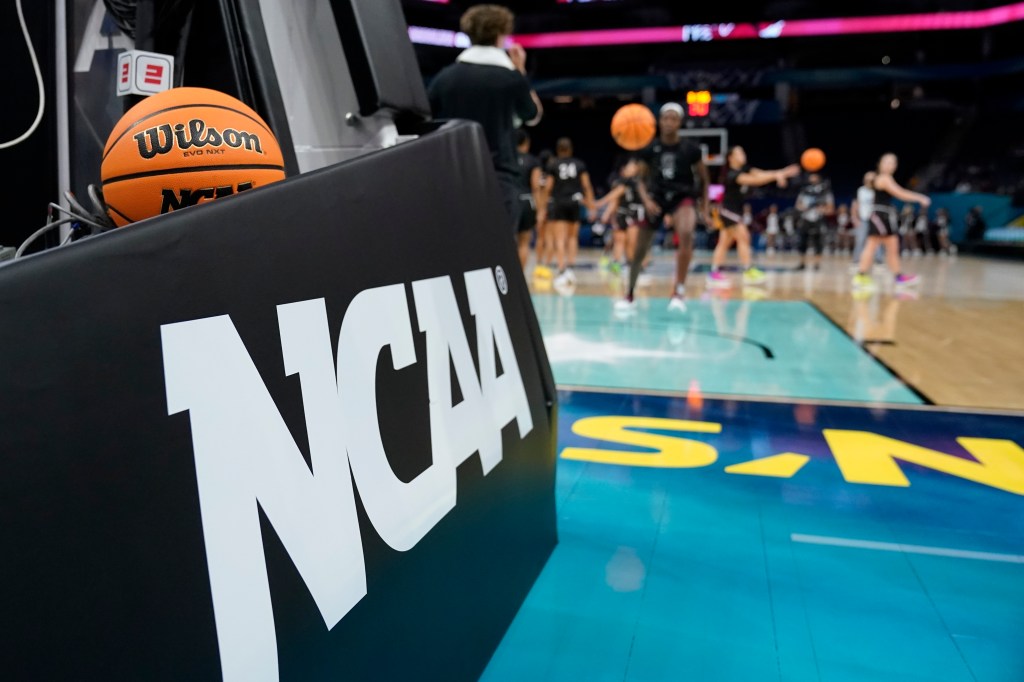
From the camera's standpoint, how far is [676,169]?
7000 mm

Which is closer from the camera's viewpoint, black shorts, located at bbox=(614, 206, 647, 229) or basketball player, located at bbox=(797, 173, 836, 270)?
black shorts, located at bbox=(614, 206, 647, 229)

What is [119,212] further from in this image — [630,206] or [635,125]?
[630,206]

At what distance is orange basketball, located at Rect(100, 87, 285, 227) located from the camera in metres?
1.45

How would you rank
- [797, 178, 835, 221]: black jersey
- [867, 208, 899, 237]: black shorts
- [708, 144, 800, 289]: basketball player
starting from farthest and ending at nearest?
[797, 178, 835, 221]: black jersey
[708, 144, 800, 289]: basketball player
[867, 208, 899, 237]: black shorts

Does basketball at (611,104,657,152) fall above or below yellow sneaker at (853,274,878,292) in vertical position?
above

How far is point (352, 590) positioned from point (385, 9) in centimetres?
184

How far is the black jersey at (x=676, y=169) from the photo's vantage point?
22.9ft

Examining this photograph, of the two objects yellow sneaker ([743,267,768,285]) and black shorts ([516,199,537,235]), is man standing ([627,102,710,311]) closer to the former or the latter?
black shorts ([516,199,537,235])

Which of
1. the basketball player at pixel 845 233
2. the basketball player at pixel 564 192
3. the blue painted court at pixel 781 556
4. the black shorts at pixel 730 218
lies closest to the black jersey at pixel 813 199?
the basketball player at pixel 845 233

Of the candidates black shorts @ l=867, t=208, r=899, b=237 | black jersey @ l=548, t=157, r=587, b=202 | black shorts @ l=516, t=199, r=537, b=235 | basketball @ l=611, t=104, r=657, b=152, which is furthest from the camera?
Answer: black jersey @ l=548, t=157, r=587, b=202

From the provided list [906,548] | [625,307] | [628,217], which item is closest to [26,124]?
[906,548]

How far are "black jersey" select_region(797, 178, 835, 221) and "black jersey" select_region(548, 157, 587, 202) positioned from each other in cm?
819

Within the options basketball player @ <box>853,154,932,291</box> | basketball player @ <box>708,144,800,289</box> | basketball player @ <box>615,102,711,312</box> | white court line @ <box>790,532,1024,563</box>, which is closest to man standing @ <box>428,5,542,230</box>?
white court line @ <box>790,532,1024,563</box>

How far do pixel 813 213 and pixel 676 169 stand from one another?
41.4ft
